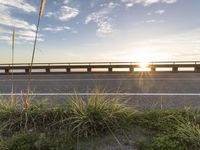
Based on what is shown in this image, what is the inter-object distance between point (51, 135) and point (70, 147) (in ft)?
1.73

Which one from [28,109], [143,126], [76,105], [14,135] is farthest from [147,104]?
[14,135]

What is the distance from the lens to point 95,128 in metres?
3.70

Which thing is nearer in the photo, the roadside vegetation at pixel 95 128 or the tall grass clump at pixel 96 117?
the roadside vegetation at pixel 95 128

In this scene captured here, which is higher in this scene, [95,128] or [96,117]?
[96,117]

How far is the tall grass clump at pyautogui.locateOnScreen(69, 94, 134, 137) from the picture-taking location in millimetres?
3633

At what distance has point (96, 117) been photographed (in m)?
3.74

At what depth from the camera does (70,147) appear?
3.26 meters

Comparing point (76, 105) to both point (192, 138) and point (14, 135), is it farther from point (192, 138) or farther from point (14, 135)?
point (192, 138)

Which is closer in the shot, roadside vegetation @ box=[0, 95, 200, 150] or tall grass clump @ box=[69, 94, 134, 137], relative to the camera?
roadside vegetation @ box=[0, 95, 200, 150]

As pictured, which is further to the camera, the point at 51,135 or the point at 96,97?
the point at 96,97

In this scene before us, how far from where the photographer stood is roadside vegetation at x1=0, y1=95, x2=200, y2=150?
331 cm

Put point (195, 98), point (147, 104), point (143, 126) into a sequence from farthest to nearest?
point (195, 98) → point (147, 104) → point (143, 126)

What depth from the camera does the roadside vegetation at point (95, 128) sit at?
3312 mm

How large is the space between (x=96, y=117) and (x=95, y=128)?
0.17 metres
